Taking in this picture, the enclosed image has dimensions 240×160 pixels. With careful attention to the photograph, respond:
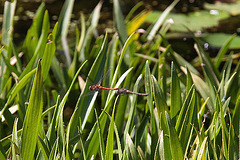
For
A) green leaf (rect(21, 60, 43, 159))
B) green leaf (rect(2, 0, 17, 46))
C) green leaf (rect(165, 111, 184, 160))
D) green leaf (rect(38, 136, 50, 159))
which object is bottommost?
green leaf (rect(165, 111, 184, 160))

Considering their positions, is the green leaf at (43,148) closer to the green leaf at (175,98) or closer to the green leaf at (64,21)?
the green leaf at (175,98)

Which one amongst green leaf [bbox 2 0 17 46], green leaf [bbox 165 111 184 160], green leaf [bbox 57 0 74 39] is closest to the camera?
green leaf [bbox 165 111 184 160]

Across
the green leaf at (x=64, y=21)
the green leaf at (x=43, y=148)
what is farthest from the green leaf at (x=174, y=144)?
the green leaf at (x=64, y=21)

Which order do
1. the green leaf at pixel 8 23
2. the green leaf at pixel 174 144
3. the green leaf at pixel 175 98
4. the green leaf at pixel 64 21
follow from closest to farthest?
the green leaf at pixel 174 144 → the green leaf at pixel 175 98 → the green leaf at pixel 8 23 → the green leaf at pixel 64 21

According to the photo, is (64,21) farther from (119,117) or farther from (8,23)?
(119,117)

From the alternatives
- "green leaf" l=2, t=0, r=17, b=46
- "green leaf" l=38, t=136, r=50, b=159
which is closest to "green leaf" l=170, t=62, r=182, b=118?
"green leaf" l=38, t=136, r=50, b=159

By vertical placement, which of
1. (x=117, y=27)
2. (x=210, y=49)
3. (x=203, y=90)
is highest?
(x=117, y=27)

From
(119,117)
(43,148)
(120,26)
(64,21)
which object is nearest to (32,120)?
(43,148)

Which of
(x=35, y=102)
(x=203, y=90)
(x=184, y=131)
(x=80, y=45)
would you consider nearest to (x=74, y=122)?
(x=35, y=102)

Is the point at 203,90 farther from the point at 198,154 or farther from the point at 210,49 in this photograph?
the point at 210,49

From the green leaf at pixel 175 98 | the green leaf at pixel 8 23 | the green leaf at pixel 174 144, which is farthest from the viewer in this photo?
the green leaf at pixel 8 23

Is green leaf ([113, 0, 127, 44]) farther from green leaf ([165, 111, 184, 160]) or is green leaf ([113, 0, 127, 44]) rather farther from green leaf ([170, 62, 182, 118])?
green leaf ([165, 111, 184, 160])
